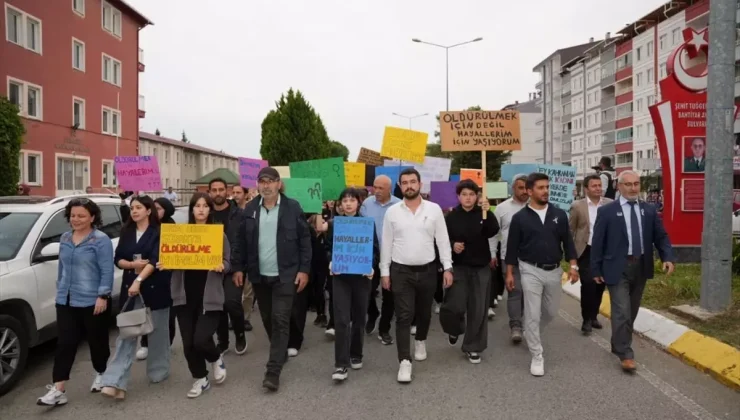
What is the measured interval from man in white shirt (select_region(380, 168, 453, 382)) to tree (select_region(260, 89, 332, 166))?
44932 mm

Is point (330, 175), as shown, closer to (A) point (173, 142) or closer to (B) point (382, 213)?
(B) point (382, 213)

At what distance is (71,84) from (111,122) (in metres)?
4.78

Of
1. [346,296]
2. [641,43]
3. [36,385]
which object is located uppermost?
[641,43]

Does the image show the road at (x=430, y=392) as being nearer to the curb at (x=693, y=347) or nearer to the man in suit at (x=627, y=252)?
the curb at (x=693, y=347)

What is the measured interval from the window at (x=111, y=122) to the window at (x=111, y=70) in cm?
171

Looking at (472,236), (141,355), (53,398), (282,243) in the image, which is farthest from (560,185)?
(53,398)

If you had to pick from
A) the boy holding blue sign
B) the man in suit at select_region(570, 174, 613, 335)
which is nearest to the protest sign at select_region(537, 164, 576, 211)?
the man in suit at select_region(570, 174, 613, 335)

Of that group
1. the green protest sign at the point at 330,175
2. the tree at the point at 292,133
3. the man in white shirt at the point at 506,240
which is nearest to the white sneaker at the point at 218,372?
the man in white shirt at the point at 506,240

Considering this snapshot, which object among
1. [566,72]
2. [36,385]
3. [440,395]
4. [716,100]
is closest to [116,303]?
[36,385]

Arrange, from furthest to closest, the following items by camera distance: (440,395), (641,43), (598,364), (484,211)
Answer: (641,43) < (484,211) < (598,364) < (440,395)

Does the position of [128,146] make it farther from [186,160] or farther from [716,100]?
[716,100]

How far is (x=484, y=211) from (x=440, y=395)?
2105 mm

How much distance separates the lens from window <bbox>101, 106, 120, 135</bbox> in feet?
114

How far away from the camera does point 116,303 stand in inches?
307
